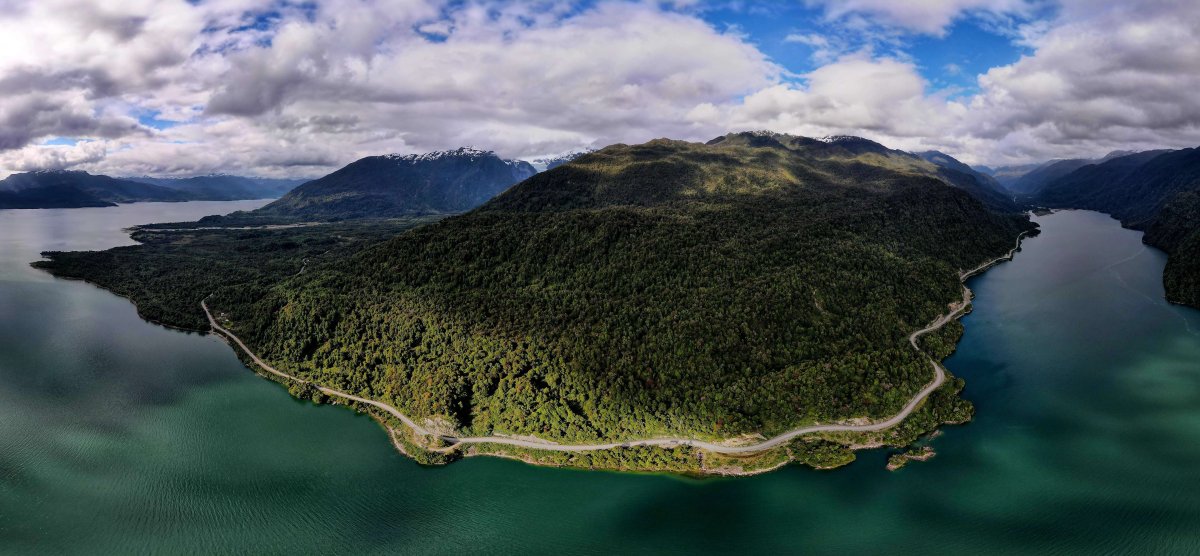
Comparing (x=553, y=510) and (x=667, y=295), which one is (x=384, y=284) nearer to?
(x=667, y=295)

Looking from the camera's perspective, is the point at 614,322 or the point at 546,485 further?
the point at 614,322

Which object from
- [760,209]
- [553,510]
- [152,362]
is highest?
[760,209]

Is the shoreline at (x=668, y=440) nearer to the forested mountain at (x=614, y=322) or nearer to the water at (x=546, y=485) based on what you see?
the forested mountain at (x=614, y=322)

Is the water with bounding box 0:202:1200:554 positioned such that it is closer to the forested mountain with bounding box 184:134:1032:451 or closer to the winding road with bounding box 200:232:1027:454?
the winding road with bounding box 200:232:1027:454

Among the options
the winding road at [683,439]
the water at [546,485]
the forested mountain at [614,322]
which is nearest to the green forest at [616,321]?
the forested mountain at [614,322]

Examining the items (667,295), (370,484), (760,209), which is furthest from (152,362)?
(760,209)

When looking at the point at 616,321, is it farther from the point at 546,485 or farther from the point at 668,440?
the point at 546,485

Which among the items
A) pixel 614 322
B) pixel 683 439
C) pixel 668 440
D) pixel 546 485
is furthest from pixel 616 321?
pixel 546 485

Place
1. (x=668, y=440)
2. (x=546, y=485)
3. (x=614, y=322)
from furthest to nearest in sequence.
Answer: (x=614, y=322) < (x=668, y=440) < (x=546, y=485)
